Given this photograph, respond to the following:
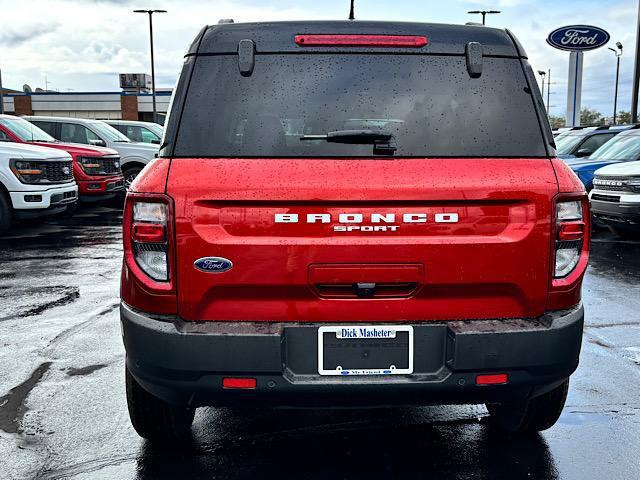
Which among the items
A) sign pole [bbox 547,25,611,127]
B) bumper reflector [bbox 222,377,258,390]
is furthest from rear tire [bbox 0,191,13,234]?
sign pole [bbox 547,25,611,127]

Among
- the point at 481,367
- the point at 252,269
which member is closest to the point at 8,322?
the point at 252,269

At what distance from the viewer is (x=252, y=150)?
8.70ft

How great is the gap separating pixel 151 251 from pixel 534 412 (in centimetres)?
197

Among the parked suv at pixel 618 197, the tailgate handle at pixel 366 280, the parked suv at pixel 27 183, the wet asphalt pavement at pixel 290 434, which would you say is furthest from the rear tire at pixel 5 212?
the tailgate handle at pixel 366 280

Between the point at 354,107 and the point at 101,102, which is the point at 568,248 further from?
the point at 101,102

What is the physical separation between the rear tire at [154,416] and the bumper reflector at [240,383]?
557mm

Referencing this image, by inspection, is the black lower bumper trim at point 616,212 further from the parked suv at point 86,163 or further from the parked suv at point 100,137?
the parked suv at point 100,137

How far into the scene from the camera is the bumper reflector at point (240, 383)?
2582mm

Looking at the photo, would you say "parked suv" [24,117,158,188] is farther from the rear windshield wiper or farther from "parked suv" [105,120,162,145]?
the rear windshield wiper

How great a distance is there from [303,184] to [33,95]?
6437 cm

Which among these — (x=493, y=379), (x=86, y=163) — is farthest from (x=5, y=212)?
(x=493, y=379)

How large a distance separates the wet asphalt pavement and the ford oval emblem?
1.04m

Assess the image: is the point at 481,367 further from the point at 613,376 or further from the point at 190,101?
the point at 613,376

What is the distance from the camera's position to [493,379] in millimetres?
2631
